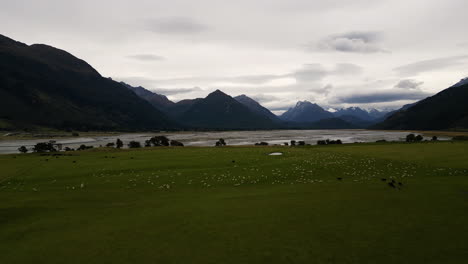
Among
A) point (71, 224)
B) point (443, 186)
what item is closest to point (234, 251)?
point (71, 224)

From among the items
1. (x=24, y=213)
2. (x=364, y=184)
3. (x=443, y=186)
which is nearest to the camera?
(x=24, y=213)

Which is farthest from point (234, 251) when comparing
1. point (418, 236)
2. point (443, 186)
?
point (443, 186)

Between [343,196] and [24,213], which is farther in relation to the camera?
[343,196]

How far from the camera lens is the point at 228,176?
33.6 metres

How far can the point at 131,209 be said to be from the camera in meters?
19.5

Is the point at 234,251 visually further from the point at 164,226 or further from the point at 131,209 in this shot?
the point at 131,209

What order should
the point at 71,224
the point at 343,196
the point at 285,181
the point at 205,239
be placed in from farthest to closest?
the point at 285,181
the point at 343,196
the point at 71,224
the point at 205,239

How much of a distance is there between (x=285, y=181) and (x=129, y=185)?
56.8 ft

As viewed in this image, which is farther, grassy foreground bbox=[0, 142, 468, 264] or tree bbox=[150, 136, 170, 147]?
tree bbox=[150, 136, 170, 147]

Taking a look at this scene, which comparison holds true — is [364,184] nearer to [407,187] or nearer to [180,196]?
[407,187]

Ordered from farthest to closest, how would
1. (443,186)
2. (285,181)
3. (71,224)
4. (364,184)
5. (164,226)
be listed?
(285,181) → (364,184) → (443,186) → (71,224) → (164,226)

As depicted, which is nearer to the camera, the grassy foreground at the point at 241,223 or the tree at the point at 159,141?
the grassy foreground at the point at 241,223

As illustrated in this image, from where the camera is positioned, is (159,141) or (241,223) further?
(159,141)

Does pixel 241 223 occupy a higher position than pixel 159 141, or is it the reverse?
pixel 159 141
